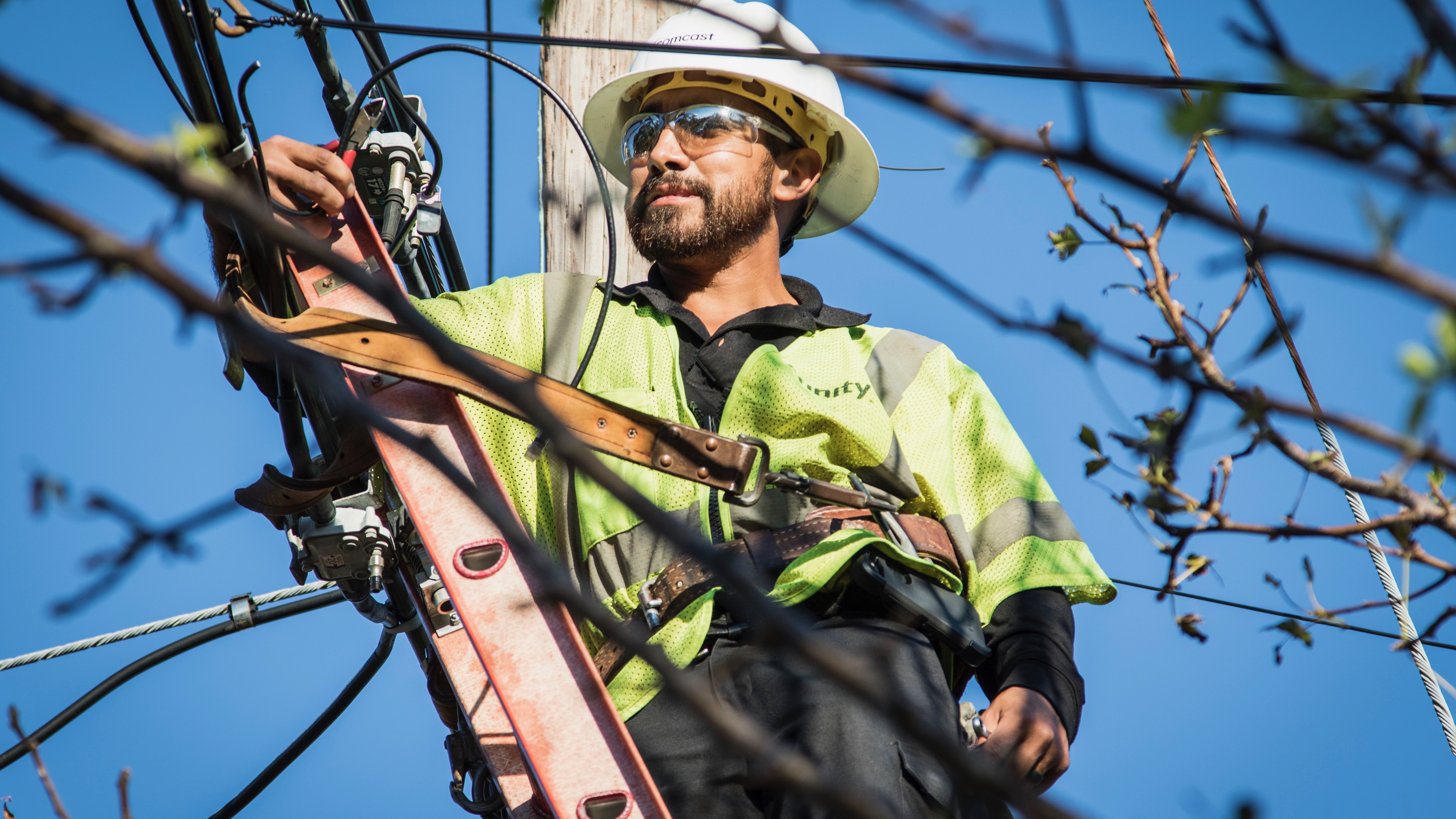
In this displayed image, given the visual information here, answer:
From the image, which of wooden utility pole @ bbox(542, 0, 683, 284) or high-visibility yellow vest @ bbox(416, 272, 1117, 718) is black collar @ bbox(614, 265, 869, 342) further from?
→ wooden utility pole @ bbox(542, 0, 683, 284)

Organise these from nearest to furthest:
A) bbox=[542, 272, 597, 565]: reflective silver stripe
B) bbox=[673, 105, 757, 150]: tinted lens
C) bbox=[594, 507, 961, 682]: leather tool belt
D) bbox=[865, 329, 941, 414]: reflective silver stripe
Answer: bbox=[594, 507, 961, 682]: leather tool belt < bbox=[542, 272, 597, 565]: reflective silver stripe < bbox=[865, 329, 941, 414]: reflective silver stripe < bbox=[673, 105, 757, 150]: tinted lens

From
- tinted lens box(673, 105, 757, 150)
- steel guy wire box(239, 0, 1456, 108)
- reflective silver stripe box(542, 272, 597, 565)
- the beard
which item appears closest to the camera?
steel guy wire box(239, 0, 1456, 108)

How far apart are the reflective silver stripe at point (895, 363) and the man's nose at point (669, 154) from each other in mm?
788

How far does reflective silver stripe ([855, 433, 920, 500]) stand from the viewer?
2641 millimetres

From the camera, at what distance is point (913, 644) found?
237cm

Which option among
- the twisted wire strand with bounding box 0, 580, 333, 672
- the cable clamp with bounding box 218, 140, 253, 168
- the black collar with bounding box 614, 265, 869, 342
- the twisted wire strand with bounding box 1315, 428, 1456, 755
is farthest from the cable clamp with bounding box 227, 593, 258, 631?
the twisted wire strand with bounding box 1315, 428, 1456, 755

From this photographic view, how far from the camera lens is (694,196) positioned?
3426 millimetres

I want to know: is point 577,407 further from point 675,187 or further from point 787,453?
point 675,187

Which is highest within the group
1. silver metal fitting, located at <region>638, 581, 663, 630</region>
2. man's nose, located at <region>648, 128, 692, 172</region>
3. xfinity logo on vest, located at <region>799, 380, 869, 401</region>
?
man's nose, located at <region>648, 128, 692, 172</region>

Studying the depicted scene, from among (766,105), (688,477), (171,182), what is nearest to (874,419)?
(688,477)

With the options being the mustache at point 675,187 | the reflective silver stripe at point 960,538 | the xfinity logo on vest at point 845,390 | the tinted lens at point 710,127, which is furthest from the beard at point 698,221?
the reflective silver stripe at point 960,538

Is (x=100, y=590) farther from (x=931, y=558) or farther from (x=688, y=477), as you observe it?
(x=931, y=558)

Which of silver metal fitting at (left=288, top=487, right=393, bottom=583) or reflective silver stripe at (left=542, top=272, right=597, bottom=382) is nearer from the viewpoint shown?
silver metal fitting at (left=288, top=487, right=393, bottom=583)

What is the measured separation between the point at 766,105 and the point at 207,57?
1939 mm
